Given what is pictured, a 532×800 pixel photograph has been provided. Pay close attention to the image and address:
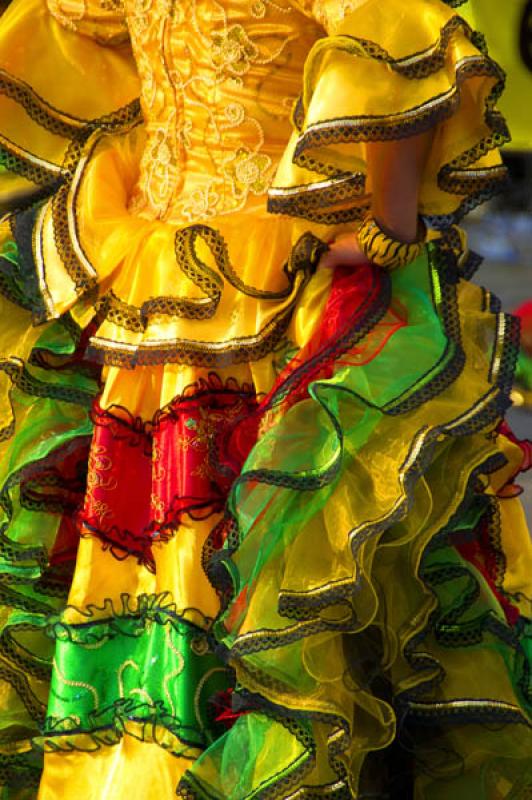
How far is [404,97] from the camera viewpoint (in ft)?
4.48

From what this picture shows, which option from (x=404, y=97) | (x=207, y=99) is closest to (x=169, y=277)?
(x=207, y=99)

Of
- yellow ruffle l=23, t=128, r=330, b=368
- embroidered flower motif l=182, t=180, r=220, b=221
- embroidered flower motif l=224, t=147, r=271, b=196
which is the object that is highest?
embroidered flower motif l=224, t=147, r=271, b=196

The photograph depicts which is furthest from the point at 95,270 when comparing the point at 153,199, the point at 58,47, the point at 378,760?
the point at 378,760

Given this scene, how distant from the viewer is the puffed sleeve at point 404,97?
1.36 meters

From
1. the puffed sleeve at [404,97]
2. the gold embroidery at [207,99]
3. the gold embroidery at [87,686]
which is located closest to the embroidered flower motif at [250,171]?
the gold embroidery at [207,99]

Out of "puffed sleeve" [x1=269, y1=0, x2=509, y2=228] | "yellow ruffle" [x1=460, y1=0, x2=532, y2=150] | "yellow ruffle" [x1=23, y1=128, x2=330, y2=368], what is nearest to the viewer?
"puffed sleeve" [x1=269, y1=0, x2=509, y2=228]

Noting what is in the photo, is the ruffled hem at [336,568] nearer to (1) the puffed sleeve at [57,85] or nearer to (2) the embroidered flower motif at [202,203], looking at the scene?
(2) the embroidered flower motif at [202,203]

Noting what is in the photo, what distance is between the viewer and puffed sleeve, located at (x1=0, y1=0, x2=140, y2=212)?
1.79 metres

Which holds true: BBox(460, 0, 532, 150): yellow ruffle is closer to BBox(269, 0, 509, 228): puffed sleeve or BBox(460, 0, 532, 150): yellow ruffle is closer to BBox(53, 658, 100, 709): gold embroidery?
BBox(269, 0, 509, 228): puffed sleeve

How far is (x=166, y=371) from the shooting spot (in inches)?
61.9

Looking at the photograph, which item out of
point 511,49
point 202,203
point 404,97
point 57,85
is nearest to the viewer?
point 404,97

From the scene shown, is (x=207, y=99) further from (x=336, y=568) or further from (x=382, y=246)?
(x=336, y=568)

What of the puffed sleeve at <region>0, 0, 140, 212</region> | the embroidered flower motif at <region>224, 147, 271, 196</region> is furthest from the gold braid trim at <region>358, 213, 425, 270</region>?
the puffed sleeve at <region>0, 0, 140, 212</region>

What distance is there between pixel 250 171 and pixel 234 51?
13cm
